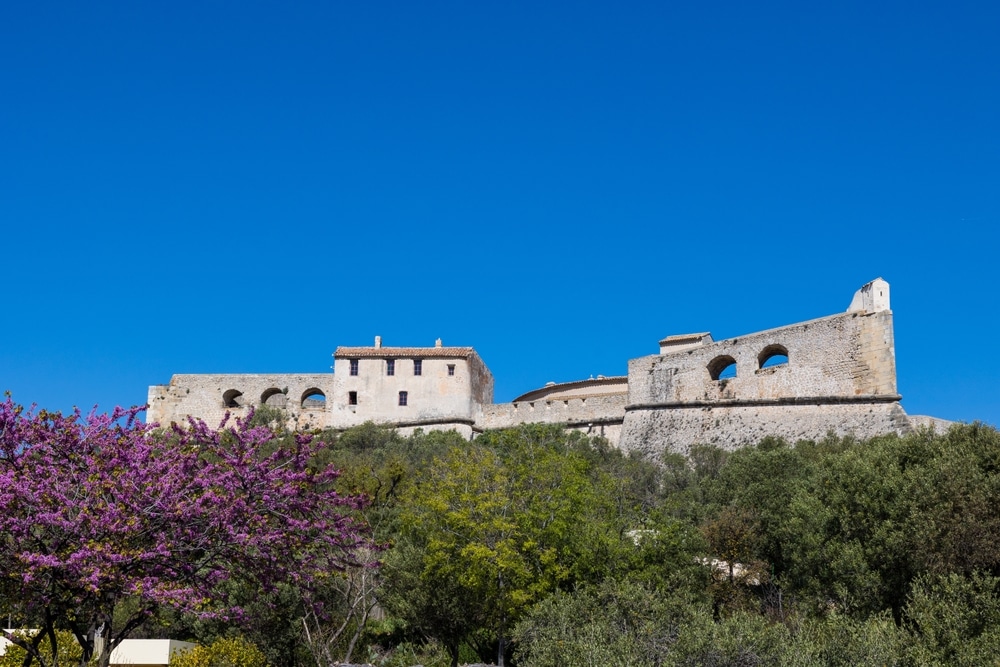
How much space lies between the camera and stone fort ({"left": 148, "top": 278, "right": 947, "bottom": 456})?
32.8 metres

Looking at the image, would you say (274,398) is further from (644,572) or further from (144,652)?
(644,572)

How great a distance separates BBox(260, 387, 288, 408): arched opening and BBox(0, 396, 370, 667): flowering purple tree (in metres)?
34.5

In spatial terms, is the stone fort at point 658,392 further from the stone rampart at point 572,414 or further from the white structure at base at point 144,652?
the white structure at base at point 144,652

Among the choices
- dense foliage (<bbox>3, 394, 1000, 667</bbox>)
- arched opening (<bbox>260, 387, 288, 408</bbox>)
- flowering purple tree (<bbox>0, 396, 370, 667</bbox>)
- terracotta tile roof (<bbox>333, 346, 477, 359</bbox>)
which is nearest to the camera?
flowering purple tree (<bbox>0, 396, 370, 667</bbox>)

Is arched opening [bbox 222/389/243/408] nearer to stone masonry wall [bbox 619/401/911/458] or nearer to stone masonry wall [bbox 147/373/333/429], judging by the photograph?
stone masonry wall [bbox 147/373/333/429]

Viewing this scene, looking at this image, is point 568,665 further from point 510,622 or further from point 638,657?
point 510,622

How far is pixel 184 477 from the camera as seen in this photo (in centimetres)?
1288

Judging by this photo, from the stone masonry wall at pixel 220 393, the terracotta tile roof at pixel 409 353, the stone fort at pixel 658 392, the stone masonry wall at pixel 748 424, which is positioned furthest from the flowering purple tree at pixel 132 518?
the stone masonry wall at pixel 220 393

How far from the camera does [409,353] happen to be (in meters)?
45.5

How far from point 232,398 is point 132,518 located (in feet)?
129

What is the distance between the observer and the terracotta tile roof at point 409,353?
4538 cm

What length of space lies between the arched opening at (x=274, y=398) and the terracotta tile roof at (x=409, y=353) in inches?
179

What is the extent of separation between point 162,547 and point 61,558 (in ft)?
3.86

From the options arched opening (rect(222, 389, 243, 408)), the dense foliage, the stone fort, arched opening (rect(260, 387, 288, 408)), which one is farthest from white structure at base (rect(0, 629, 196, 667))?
arched opening (rect(222, 389, 243, 408))
